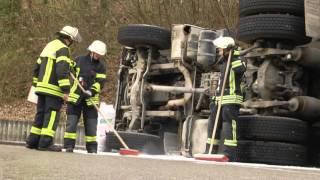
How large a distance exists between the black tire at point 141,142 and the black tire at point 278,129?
1753 millimetres

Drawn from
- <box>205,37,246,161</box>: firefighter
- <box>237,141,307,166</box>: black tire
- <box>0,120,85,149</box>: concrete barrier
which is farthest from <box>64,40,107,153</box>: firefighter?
<box>0,120,85,149</box>: concrete barrier

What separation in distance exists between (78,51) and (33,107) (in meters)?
2.29

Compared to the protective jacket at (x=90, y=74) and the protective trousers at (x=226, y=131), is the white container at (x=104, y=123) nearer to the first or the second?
the protective jacket at (x=90, y=74)

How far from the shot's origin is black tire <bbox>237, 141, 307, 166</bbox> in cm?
750

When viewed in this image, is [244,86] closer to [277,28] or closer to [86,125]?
[277,28]

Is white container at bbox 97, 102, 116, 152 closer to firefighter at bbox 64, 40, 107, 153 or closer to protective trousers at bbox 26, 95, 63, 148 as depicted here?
firefighter at bbox 64, 40, 107, 153

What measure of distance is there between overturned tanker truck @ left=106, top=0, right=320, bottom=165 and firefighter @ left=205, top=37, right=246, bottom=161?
0.16 metres

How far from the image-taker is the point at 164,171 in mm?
5098

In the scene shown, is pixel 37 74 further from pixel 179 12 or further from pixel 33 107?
pixel 33 107

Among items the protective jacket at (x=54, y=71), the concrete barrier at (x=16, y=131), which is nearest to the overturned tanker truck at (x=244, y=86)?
the protective jacket at (x=54, y=71)

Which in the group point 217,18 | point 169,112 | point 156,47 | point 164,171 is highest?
point 217,18

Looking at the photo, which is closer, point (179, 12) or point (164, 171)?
point (164, 171)

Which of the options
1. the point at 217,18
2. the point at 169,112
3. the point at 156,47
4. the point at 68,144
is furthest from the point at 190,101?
the point at 217,18

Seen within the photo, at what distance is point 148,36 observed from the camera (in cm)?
929
